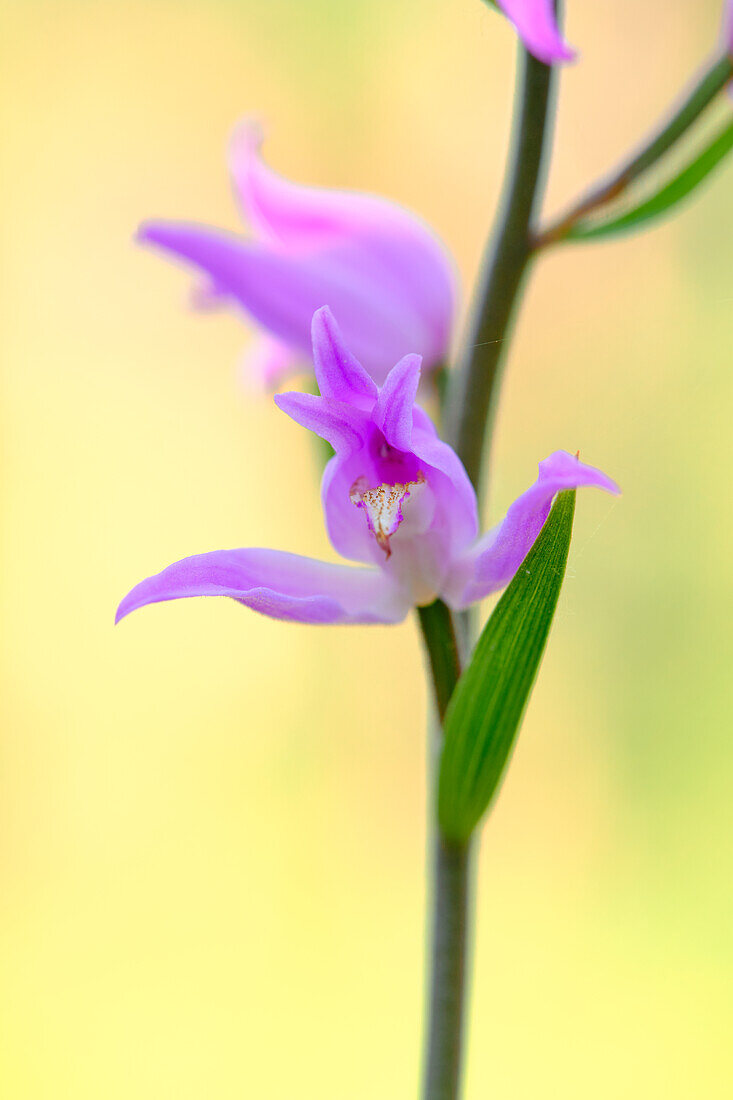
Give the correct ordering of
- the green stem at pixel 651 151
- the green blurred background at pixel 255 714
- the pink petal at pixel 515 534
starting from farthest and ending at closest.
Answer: the green blurred background at pixel 255 714
the green stem at pixel 651 151
the pink petal at pixel 515 534

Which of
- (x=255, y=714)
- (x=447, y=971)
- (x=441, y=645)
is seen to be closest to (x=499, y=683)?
(x=441, y=645)

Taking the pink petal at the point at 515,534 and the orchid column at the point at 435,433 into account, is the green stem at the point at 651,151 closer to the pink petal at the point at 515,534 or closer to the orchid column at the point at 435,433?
the orchid column at the point at 435,433

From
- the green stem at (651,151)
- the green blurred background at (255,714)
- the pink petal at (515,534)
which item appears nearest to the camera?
the pink petal at (515,534)

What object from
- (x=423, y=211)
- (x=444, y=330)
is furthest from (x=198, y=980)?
(x=444, y=330)

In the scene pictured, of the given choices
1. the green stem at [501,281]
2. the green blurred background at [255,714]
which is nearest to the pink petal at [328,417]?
the green stem at [501,281]

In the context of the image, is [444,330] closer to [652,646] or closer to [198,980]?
[652,646]

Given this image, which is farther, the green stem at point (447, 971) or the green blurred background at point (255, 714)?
the green blurred background at point (255, 714)
